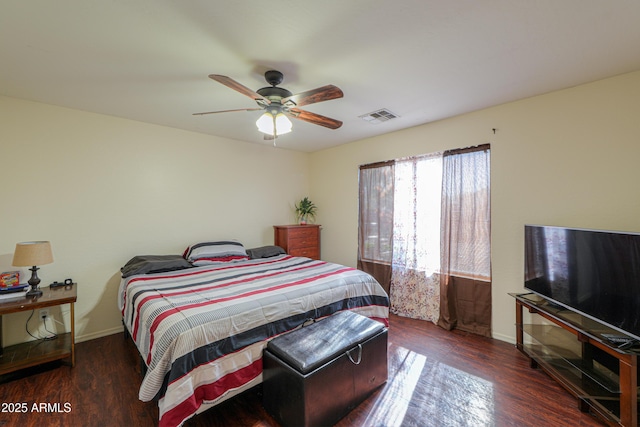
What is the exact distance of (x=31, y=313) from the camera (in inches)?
103

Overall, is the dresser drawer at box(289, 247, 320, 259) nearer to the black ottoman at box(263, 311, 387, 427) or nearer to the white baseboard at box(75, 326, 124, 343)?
the black ottoman at box(263, 311, 387, 427)

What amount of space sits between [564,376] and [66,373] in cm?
413

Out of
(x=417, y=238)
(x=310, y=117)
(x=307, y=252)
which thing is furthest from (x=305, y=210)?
(x=310, y=117)

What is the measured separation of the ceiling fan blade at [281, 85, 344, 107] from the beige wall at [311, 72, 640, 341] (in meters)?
1.95

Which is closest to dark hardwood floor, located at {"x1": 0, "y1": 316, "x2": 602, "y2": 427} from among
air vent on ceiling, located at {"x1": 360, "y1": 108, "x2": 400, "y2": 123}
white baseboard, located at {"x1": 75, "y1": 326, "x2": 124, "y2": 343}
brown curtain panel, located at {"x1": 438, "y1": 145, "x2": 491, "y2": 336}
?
white baseboard, located at {"x1": 75, "y1": 326, "x2": 124, "y2": 343}

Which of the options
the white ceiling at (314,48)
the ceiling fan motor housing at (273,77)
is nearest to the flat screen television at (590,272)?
the white ceiling at (314,48)

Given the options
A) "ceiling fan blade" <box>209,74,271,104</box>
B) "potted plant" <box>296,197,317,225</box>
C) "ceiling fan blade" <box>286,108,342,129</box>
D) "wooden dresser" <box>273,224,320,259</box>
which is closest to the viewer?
"ceiling fan blade" <box>209,74,271,104</box>

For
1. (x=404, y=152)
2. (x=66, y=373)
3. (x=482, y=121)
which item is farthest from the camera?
(x=404, y=152)

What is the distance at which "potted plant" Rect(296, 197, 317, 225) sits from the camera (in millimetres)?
4832

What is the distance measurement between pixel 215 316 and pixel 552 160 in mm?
3321

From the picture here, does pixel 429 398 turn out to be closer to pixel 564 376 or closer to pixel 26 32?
pixel 564 376

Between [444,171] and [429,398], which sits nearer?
[429,398]

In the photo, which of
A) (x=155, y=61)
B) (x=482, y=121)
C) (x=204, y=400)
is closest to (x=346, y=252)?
(x=482, y=121)

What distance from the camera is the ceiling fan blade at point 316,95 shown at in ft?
6.12
